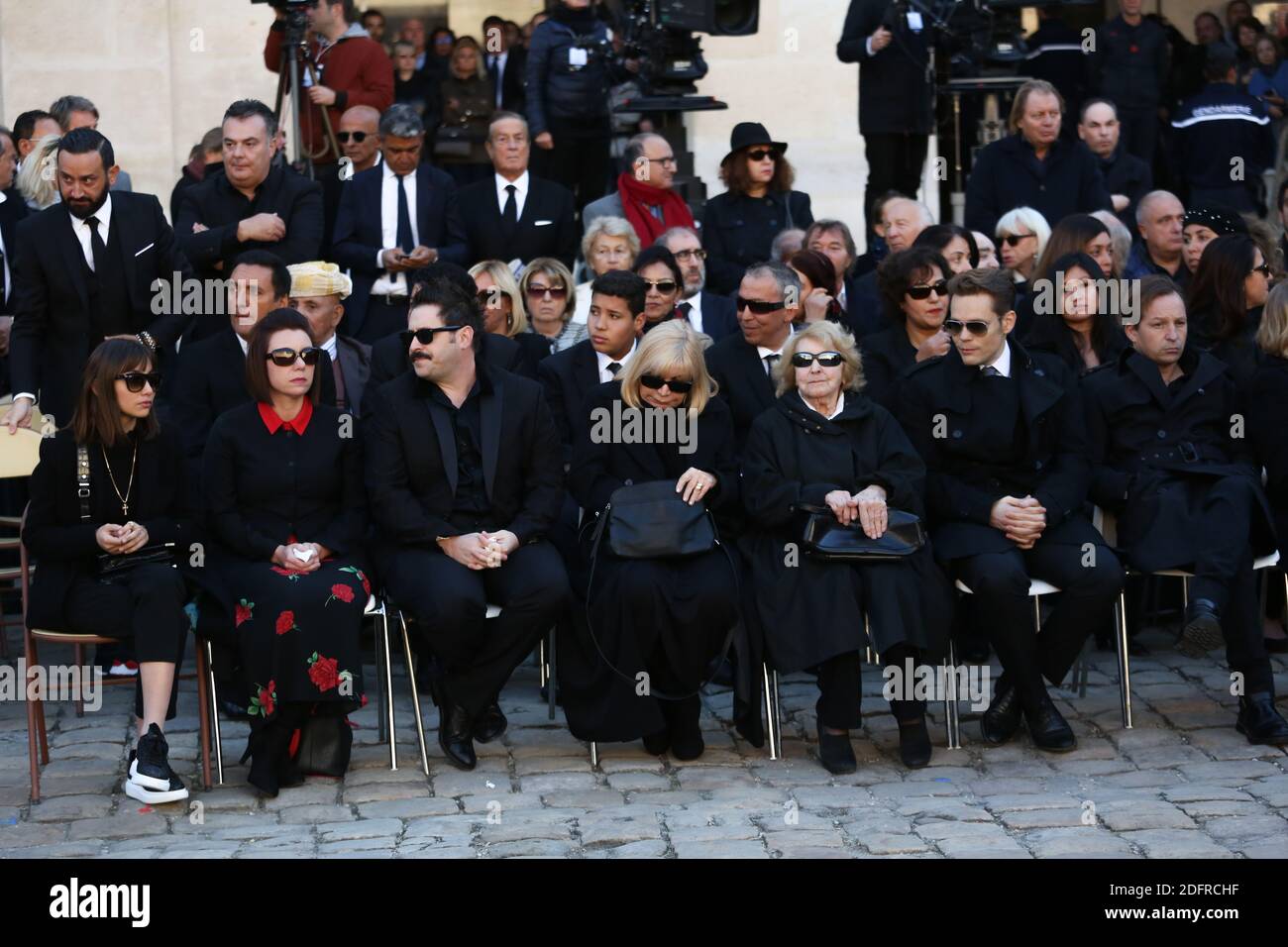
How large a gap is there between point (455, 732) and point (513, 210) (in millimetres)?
3613

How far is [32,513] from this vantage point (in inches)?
303

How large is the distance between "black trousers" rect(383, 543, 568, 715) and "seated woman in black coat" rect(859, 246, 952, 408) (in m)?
1.80

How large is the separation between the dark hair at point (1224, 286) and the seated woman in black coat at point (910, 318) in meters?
1.14

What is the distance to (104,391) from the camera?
25.2ft

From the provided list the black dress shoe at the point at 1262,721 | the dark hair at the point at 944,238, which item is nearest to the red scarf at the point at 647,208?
the dark hair at the point at 944,238

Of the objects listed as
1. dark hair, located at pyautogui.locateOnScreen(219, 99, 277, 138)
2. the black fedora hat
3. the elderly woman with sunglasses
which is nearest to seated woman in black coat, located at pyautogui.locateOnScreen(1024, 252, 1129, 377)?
the elderly woman with sunglasses

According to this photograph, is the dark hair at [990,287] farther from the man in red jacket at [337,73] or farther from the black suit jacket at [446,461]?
the man in red jacket at [337,73]

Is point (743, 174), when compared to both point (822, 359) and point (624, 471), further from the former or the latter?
point (624, 471)

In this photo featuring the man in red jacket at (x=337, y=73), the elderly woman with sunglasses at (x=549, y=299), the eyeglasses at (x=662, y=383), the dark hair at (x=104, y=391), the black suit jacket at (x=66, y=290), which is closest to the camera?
the dark hair at (x=104, y=391)

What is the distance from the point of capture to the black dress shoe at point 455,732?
7.79 meters

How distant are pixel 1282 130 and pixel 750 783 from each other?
879 centimetres

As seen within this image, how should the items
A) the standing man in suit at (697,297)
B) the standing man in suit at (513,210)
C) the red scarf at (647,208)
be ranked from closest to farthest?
1. the standing man in suit at (697,297)
2. the standing man in suit at (513,210)
3. the red scarf at (647,208)

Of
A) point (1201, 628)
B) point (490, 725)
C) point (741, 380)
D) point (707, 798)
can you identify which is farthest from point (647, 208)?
point (707, 798)

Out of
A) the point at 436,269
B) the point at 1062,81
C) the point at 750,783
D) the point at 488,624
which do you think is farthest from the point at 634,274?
the point at 1062,81
